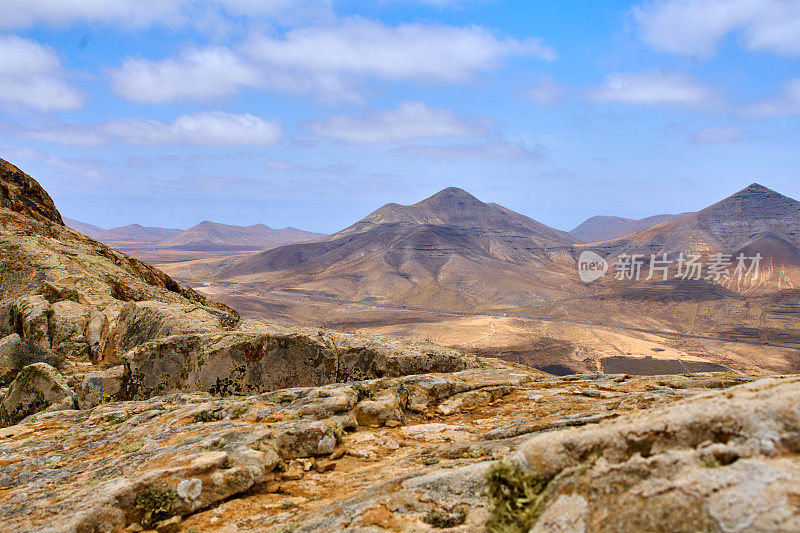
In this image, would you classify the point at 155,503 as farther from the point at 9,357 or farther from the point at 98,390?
the point at 9,357

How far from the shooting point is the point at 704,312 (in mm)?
86188

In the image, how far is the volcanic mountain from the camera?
110375 mm

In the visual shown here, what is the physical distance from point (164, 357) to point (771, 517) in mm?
12377

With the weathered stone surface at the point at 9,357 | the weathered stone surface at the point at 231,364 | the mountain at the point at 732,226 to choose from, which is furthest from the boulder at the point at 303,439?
the mountain at the point at 732,226

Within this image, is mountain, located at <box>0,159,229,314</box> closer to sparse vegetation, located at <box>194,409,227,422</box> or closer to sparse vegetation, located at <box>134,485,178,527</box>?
sparse vegetation, located at <box>194,409,227,422</box>

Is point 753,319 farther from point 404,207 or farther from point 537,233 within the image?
point 404,207

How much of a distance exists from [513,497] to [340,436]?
457 centimetres

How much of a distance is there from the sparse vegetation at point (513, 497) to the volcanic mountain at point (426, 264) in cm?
9662

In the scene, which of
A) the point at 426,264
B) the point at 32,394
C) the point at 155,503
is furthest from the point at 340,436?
the point at 426,264

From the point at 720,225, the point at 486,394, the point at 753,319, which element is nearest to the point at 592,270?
the point at 720,225

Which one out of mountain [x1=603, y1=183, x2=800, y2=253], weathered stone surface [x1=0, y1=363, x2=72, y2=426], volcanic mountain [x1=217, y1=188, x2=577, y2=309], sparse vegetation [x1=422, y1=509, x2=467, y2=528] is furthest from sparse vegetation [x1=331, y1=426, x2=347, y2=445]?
mountain [x1=603, y1=183, x2=800, y2=253]

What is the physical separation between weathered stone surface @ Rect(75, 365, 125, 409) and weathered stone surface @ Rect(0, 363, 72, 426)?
361 millimetres

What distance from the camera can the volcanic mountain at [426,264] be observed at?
110 meters

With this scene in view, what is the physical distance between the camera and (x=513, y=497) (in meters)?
3.71
